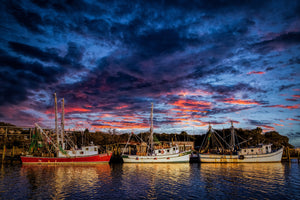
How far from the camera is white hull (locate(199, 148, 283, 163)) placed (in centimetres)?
6038

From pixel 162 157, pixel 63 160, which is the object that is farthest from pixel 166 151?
pixel 63 160

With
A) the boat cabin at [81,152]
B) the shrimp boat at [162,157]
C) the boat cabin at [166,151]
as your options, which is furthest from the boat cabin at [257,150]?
the boat cabin at [81,152]

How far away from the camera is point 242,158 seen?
199 feet

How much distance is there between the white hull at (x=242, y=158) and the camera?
6038 centimetres

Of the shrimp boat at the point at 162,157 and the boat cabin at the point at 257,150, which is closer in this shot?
the shrimp boat at the point at 162,157

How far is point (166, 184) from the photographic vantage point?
29500 mm

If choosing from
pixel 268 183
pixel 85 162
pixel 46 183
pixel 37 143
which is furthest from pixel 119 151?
pixel 268 183

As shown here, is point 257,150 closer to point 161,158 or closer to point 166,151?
point 166,151

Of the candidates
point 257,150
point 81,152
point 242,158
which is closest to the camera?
point 81,152

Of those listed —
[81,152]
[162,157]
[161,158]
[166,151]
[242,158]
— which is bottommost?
[242,158]

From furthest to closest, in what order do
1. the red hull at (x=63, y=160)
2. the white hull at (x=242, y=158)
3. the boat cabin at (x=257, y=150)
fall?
1. the boat cabin at (x=257, y=150)
2. the white hull at (x=242, y=158)
3. the red hull at (x=63, y=160)

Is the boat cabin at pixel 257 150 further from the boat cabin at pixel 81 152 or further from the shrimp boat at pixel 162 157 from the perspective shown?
the boat cabin at pixel 81 152

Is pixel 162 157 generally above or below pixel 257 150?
below

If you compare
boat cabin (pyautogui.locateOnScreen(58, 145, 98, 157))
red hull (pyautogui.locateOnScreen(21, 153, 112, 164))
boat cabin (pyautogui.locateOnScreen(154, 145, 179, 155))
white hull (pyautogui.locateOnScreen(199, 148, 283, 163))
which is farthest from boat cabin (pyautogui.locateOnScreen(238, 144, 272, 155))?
boat cabin (pyautogui.locateOnScreen(58, 145, 98, 157))
